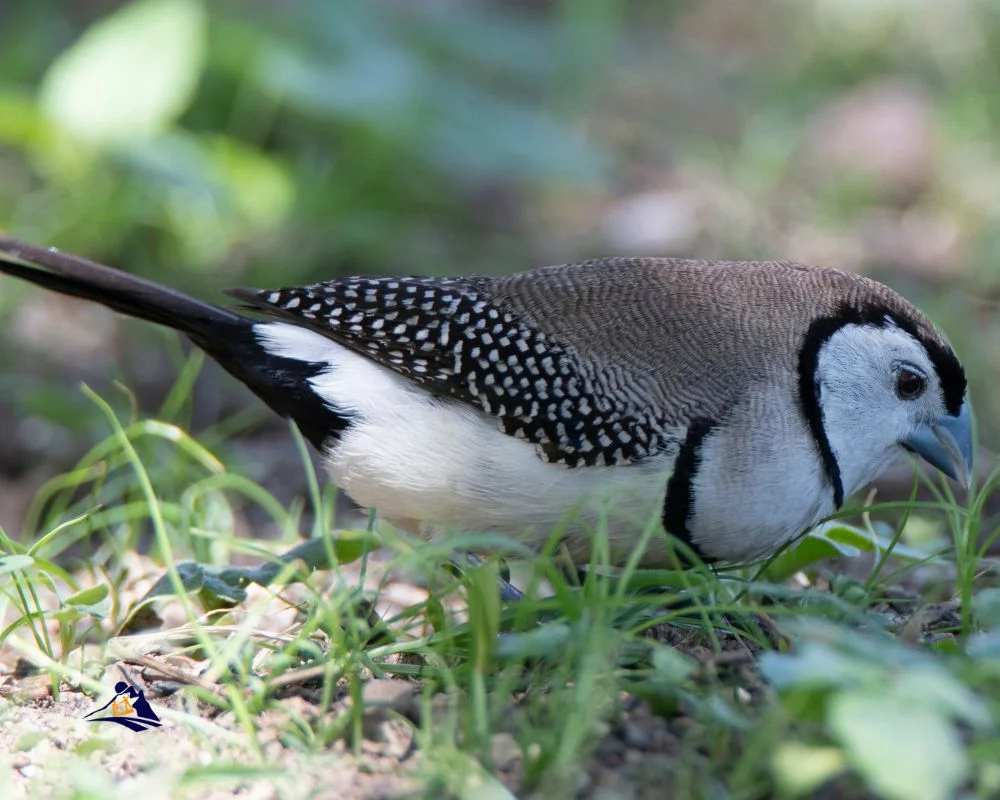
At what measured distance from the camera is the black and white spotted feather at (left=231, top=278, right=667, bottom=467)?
10.7 feet

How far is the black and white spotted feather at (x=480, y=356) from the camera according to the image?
3268mm

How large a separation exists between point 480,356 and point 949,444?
4.35 feet

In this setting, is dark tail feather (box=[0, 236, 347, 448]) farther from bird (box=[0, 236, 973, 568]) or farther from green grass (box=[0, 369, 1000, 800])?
green grass (box=[0, 369, 1000, 800])

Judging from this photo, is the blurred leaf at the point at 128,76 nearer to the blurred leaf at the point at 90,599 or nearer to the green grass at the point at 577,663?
the green grass at the point at 577,663

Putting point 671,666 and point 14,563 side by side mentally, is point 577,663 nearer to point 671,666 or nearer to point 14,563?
point 671,666

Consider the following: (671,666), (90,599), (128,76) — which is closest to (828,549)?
(671,666)

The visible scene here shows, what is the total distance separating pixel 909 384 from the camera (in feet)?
11.5

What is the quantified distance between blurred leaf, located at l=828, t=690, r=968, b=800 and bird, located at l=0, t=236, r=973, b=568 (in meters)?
1.23

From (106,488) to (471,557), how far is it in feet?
5.57

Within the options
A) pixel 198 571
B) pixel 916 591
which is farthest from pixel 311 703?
pixel 916 591

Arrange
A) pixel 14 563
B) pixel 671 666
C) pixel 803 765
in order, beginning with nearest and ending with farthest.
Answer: pixel 803 765, pixel 671 666, pixel 14 563

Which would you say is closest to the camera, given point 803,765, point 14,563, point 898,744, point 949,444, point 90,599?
point 898,744

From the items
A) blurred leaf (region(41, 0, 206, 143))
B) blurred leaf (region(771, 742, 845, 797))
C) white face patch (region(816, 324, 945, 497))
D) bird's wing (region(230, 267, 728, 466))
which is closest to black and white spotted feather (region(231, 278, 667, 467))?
bird's wing (region(230, 267, 728, 466))

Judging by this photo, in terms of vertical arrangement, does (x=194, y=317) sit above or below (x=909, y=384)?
below
